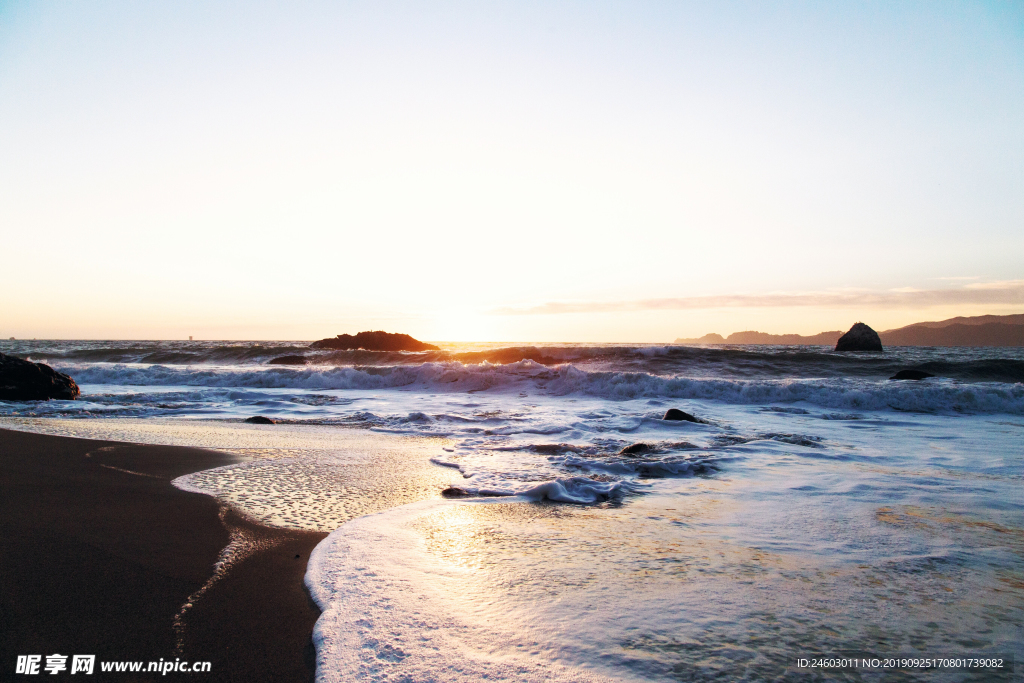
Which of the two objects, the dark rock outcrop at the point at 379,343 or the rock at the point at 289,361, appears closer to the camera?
the rock at the point at 289,361

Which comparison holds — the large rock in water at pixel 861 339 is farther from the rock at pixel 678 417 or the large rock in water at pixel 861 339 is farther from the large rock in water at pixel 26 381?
the large rock in water at pixel 26 381

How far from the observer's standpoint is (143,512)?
13.3 feet

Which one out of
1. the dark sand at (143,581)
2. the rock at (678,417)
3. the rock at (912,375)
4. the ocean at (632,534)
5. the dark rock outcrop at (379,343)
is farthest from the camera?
the dark rock outcrop at (379,343)

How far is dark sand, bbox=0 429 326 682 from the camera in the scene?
2.21 meters

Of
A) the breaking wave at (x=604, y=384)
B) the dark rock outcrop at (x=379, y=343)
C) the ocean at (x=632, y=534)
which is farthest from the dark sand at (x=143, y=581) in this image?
the dark rock outcrop at (x=379, y=343)

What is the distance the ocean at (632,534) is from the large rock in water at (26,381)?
3371mm

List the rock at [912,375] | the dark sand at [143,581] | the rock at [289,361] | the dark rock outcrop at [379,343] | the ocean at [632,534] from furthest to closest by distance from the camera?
the dark rock outcrop at [379,343]
the rock at [289,361]
the rock at [912,375]
the ocean at [632,534]
the dark sand at [143,581]

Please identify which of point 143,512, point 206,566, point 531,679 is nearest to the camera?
point 531,679

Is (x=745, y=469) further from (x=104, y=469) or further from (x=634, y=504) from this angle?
Answer: (x=104, y=469)

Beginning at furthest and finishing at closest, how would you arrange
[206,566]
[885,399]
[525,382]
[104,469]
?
[525,382] → [885,399] → [104,469] → [206,566]

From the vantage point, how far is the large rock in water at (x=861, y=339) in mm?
39906

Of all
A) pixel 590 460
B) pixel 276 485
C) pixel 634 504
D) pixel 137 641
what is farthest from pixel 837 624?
pixel 276 485

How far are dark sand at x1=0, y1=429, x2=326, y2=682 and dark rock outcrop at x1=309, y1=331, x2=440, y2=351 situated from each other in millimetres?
31545

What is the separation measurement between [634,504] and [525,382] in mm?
12881
